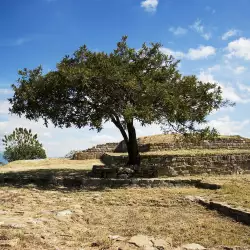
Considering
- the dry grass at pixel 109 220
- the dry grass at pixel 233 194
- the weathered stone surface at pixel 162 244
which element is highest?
the dry grass at pixel 233 194

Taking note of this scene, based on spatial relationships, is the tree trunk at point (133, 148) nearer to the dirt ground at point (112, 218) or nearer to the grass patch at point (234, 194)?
the dirt ground at point (112, 218)

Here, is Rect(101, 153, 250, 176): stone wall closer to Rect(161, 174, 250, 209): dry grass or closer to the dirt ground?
Rect(161, 174, 250, 209): dry grass

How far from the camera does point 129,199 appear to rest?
12.8m

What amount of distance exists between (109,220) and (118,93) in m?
10.4

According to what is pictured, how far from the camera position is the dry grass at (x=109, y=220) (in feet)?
25.9

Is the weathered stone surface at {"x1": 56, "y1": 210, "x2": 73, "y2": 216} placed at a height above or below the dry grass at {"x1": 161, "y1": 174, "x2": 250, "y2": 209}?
below

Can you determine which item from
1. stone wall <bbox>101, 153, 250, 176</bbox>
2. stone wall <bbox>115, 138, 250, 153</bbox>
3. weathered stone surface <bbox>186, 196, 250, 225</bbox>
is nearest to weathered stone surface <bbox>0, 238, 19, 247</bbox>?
weathered stone surface <bbox>186, 196, 250, 225</bbox>

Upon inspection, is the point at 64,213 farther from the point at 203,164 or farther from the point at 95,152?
the point at 95,152

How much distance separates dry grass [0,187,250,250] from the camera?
7.88m

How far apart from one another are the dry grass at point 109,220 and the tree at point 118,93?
236 inches

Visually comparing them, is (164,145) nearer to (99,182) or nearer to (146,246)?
(99,182)

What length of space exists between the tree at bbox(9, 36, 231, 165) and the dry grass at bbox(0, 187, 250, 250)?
5.99 m

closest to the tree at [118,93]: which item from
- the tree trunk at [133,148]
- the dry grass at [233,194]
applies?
the tree trunk at [133,148]

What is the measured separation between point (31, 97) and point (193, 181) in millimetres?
10345
